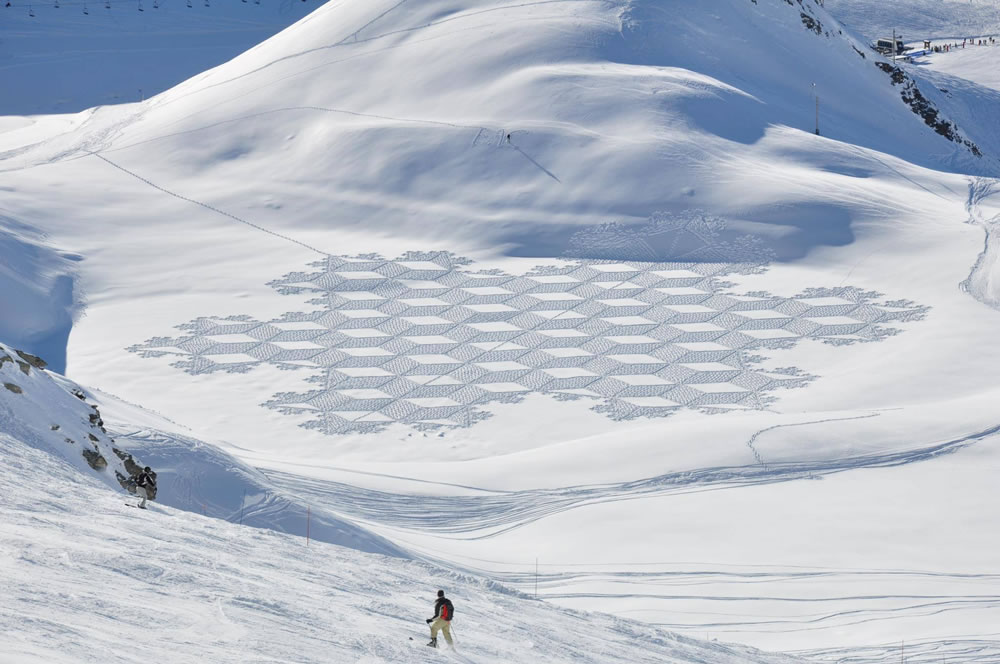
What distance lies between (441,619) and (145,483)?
241 inches

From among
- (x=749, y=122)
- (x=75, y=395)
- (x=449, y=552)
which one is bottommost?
(x=449, y=552)

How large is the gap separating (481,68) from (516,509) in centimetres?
1906

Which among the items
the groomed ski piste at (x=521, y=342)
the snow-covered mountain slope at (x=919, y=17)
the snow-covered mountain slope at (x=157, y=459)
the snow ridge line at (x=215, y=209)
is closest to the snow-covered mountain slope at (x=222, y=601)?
A: the groomed ski piste at (x=521, y=342)

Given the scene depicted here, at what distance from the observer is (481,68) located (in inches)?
1452

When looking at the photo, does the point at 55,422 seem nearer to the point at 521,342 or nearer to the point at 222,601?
the point at 222,601

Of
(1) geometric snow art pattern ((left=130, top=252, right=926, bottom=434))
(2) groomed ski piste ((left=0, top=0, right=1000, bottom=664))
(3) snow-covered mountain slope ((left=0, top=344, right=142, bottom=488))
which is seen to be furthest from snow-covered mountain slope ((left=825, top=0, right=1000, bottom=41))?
(3) snow-covered mountain slope ((left=0, top=344, right=142, bottom=488))

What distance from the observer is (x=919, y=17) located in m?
74.1

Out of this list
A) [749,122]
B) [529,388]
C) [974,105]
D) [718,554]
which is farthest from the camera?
[974,105]

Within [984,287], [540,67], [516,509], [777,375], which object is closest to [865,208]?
[984,287]

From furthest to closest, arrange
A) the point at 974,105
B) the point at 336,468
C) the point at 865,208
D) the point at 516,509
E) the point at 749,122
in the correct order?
the point at 974,105, the point at 749,122, the point at 865,208, the point at 336,468, the point at 516,509

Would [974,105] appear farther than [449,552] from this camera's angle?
Yes

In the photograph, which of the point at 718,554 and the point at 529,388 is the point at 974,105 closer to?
the point at 529,388

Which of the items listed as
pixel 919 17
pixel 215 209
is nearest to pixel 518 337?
pixel 215 209

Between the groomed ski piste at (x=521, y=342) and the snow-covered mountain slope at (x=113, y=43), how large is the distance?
10399 millimetres
